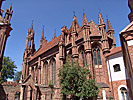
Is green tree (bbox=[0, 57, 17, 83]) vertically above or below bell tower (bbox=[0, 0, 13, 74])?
below

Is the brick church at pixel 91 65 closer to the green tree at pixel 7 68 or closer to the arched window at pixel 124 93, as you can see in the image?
the arched window at pixel 124 93

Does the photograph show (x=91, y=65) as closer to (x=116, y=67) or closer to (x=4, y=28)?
(x=116, y=67)

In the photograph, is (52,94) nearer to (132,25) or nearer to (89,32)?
(89,32)

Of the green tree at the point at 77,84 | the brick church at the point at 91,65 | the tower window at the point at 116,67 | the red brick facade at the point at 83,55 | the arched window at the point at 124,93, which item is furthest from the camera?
the red brick facade at the point at 83,55

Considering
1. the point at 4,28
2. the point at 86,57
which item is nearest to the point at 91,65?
the point at 86,57

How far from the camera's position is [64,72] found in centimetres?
1683

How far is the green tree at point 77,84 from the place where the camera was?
50.3 ft

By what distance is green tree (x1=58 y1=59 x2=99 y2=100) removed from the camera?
15.3m

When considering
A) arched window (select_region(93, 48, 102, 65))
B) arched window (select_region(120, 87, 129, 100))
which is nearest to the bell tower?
arched window (select_region(93, 48, 102, 65))

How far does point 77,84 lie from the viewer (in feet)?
51.4

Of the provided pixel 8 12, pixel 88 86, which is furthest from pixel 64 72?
pixel 8 12

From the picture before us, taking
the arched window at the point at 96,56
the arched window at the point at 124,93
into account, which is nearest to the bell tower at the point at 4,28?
the arched window at the point at 96,56

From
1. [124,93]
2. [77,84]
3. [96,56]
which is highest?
[96,56]

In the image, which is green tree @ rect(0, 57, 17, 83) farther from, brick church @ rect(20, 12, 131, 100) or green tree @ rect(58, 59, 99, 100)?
green tree @ rect(58, 59, 99, 100)
